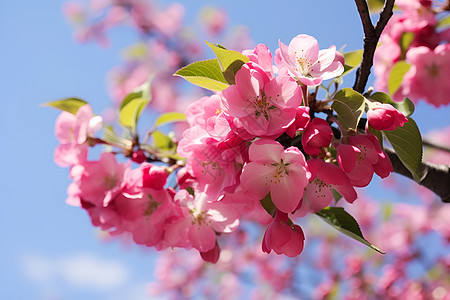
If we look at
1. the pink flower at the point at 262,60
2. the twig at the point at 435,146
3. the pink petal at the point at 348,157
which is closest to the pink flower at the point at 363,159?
the pink petal at the point at 348,157

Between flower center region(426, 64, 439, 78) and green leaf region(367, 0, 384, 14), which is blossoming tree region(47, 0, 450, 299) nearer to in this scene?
flower center region(426, 64, 439, 78)

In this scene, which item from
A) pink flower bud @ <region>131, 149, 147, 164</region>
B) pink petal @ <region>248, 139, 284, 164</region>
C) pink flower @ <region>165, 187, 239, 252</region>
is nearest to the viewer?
pink petal @ <region>248, 139, 284, 164</region>

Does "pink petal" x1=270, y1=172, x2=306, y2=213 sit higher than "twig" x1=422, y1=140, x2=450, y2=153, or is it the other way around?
"pink petal" x1=270, y1=172, x2=306, y2=213

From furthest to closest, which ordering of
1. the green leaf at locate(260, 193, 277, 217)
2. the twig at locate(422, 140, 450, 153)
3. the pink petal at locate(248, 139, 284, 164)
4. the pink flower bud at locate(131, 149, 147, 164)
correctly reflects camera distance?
the twig at locate(422, 140, 450, 153), the pink flower bud at locate(131, 149, 147, 164), the green leaf at locate(260, 193, 277, 217), the pink petal at locate(248, 139, 284, 164)

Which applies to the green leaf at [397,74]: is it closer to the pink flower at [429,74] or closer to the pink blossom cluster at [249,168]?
the pink flower at [429,74]

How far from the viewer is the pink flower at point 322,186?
0.79 m

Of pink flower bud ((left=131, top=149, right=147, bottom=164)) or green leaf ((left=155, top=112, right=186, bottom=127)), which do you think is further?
green leaf ((left=155, top=112, right=186, bottom=127))

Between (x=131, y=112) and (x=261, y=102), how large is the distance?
28.3 inches

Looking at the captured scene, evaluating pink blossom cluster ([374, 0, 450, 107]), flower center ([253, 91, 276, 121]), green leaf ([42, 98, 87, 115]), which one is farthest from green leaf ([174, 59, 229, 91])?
pink blossom cluster ([374, 0, 450, 107])

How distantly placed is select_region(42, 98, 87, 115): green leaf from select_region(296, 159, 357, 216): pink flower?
775 mm

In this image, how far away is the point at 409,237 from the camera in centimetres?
412

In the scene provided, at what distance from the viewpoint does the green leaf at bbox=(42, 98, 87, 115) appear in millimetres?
1258

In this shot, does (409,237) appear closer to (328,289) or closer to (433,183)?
(328,289)

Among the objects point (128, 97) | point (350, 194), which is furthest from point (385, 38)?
point (128, 97)
